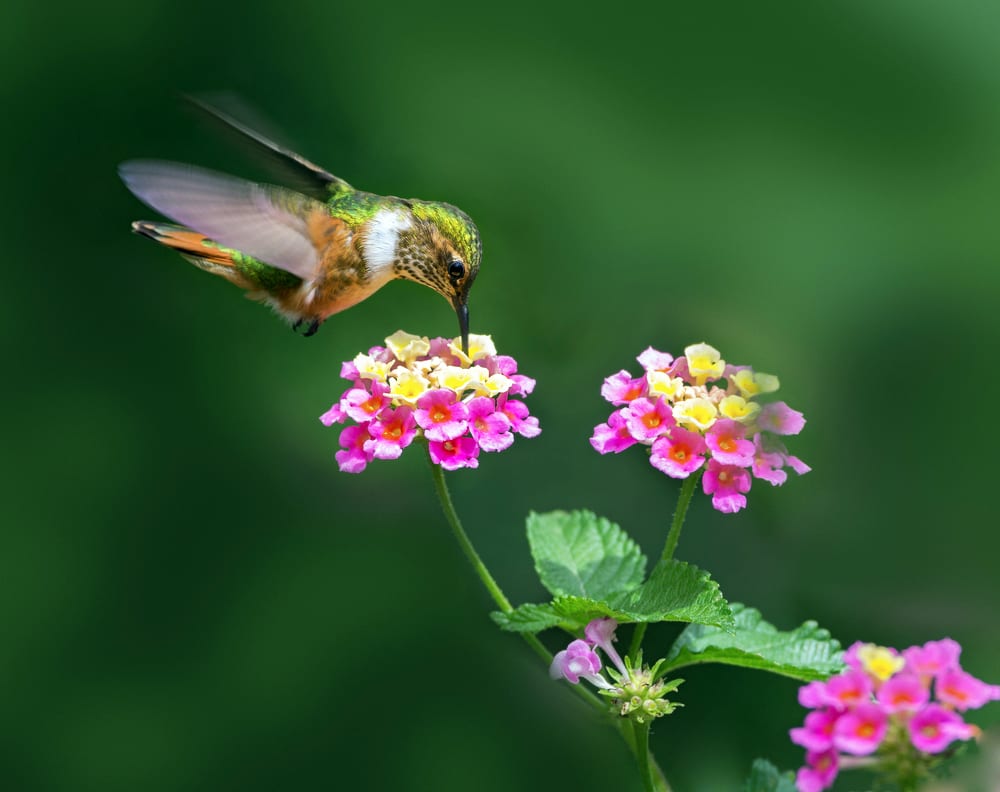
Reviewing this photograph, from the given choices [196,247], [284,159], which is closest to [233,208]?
[284,159]

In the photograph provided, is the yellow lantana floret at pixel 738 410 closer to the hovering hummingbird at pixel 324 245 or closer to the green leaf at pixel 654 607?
the green leaf at pixel 654 607

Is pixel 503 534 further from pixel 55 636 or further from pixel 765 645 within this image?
pixel 765 645

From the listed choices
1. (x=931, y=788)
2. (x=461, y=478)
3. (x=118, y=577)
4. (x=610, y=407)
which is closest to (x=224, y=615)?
(x=118, y=577)

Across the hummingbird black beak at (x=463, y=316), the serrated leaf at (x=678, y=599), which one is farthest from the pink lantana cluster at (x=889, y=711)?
the hummingbird black beak at (x=463, y=316)

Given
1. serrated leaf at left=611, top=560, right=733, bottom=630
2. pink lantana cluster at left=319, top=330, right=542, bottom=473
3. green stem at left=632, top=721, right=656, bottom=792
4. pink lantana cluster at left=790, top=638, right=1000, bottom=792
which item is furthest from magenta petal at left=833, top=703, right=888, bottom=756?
pink lantana cluster at left=319, top=330, right=542, bottom=473

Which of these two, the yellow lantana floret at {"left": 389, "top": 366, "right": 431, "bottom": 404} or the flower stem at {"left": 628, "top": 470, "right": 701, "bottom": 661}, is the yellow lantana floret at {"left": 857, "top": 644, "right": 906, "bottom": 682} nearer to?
the flower stem at {"left": 628, "top": 470, "right": 701, "bottom": 661}

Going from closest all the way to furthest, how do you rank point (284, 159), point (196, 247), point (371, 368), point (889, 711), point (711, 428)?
point (889, 711) < point (711, 428) < point (371, 368) < point (284, 159) < point (196, 247)

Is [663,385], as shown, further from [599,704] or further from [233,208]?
[233,208]

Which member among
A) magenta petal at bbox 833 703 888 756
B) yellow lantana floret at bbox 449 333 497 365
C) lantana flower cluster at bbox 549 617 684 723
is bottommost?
lantana flower cluster at bbox 549 617 684 723
